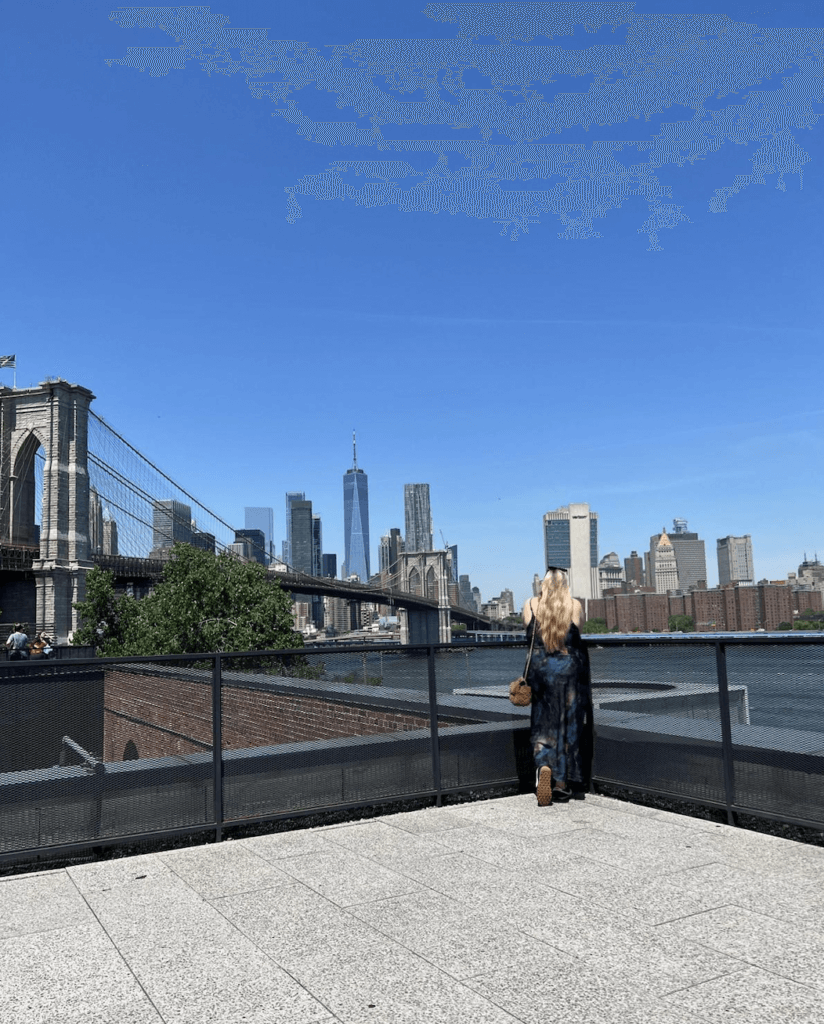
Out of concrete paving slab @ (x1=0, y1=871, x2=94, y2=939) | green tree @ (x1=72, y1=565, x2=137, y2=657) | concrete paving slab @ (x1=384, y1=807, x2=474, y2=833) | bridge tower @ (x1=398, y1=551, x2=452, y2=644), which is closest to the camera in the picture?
concrete paving slab @ (x1=0, y1=871, x2=94, y2=939)

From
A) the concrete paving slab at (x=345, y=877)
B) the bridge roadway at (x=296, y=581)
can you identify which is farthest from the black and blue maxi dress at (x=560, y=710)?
the bridge roadway at (x=296, y=581)

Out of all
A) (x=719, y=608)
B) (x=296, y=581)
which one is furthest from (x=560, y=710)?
(x=719, y=608)

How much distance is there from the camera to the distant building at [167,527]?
222 feet

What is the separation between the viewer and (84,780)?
5.73 metres

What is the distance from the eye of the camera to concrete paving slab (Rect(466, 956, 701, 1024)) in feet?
10.3

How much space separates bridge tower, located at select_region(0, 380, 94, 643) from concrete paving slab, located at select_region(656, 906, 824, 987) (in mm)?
51524

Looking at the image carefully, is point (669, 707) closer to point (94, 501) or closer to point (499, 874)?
point (499, 874)

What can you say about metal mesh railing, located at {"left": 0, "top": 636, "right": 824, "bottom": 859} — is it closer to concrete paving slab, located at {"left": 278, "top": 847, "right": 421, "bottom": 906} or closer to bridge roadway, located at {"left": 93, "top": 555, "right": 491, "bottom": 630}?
concrete paving slab, located at {"left": 278, "top": 847, "right": 421, "bottom": 906}

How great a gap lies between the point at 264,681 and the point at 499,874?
260 cm

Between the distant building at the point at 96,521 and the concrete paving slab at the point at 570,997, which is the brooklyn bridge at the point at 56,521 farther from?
the concrete paving slab at the point at 570,997

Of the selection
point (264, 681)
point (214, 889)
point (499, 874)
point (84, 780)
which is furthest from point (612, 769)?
point (84, 780)

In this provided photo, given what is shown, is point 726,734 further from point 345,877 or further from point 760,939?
point 345,877

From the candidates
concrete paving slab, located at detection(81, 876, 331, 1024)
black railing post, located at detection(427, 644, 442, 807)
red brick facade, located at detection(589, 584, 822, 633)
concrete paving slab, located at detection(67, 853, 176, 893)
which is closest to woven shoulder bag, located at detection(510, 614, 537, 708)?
black railing post, located at detection(427, 644, 442, 807)

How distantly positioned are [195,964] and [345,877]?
1.38 metres
